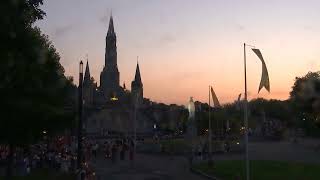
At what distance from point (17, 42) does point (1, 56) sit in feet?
1.50

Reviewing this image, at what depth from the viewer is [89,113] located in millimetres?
150250

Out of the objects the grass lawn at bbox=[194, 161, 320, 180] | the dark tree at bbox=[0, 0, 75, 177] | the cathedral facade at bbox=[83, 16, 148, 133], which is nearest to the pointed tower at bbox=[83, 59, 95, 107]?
the cathedral facade at bbox=[83, 16, 148, 133]

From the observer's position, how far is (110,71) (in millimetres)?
174750

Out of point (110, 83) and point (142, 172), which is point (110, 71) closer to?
point (110, 83)

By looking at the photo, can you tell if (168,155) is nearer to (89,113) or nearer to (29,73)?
(29,73)

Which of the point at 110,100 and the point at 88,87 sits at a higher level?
the point at 88,87

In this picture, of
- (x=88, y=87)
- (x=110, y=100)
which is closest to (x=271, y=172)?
(x=110, y=100)

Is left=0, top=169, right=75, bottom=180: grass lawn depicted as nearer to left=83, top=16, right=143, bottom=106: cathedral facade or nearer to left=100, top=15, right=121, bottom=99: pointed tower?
left=83, top=16, right=143, bottom=106: cathedral facade

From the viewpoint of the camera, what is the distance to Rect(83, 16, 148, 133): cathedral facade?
14900 cm

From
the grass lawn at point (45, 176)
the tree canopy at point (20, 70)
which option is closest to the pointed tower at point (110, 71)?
the grass lawn at point (45, 176)

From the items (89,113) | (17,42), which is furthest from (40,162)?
(89,113)

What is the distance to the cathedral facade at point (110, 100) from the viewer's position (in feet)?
489

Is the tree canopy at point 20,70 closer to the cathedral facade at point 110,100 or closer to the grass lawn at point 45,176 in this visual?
the grass lawn at point 45,176

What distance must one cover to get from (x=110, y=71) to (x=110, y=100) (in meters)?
12.5
